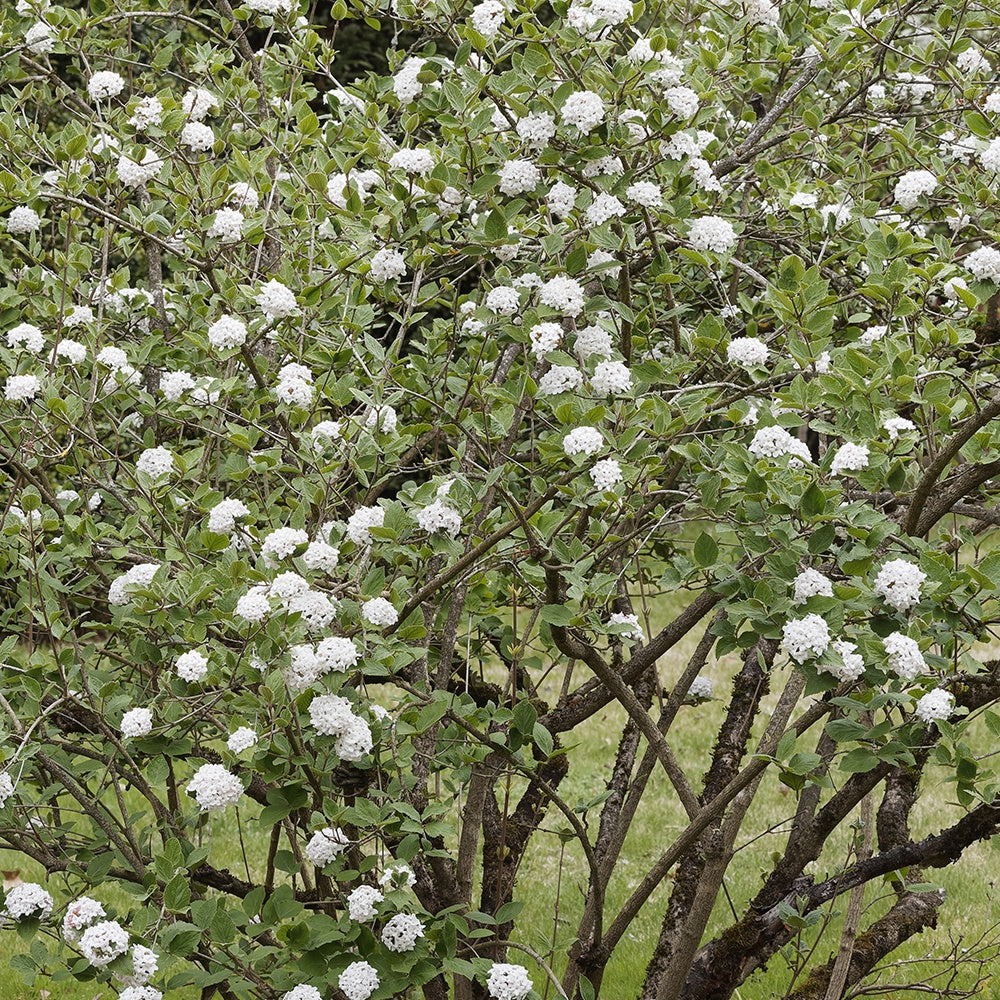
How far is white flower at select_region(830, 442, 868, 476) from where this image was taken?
205 centimetres

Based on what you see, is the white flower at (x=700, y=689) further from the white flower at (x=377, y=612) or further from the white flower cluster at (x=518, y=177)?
the white flower cluster at (x=518, y=177)

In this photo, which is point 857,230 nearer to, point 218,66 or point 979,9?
point 979,9

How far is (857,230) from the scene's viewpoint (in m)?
3.10

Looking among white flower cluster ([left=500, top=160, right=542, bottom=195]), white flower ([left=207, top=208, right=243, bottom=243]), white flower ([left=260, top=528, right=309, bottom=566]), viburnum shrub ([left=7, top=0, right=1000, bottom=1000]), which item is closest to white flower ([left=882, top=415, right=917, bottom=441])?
viburnum shrub ([left=7, top=0, right=1000, bottom=1000])

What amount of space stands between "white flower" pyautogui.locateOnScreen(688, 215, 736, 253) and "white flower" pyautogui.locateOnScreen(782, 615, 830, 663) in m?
0.87

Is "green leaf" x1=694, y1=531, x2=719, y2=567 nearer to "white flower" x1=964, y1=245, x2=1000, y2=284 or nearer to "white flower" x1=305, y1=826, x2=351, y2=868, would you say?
"white flower" x1=964, y1=245, x2=1000, y2=284

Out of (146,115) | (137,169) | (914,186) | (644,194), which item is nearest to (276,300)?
(137,169)

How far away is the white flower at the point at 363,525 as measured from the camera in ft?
7.77

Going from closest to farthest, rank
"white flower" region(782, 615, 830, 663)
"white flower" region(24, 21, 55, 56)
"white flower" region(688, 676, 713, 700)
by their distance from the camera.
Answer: "white flower" region(782, 615, 830, 663) < "white flower" region(24, 21, 55, 56) < "white flower" region(688, 676, 713, 700)

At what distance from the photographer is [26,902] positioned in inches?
95.0

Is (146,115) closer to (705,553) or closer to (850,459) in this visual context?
(705,553)

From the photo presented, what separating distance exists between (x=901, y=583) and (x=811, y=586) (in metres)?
0.16

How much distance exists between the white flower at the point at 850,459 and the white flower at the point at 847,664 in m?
0.31

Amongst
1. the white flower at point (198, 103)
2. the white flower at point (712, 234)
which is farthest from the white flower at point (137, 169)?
the white flower at point (712, 234)
